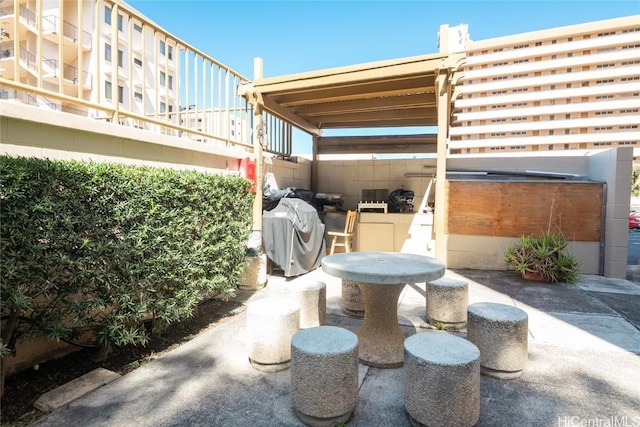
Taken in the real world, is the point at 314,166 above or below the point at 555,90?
below

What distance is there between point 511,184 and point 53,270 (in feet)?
22.8

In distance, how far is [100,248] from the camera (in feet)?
8.47

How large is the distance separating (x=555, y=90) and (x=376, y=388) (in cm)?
5603

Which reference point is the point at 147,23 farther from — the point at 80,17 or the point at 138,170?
the point at 138,170

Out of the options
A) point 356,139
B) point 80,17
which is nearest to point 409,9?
point 356,139

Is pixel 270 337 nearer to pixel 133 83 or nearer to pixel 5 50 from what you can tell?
pixel 133 83

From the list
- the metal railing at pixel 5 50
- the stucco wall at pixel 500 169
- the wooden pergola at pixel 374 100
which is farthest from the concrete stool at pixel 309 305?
the metal railing at pixel 5 50

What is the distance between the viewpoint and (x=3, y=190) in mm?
2062

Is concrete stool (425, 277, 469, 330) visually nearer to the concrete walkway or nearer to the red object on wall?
the concrete walkway

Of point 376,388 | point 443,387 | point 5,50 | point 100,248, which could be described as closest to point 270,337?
point 376,388

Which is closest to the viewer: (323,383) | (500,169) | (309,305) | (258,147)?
(323,383)

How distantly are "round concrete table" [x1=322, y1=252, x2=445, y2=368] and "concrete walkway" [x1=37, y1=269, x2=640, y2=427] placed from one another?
0.16m

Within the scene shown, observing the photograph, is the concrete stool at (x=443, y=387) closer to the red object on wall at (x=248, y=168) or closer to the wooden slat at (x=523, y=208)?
the red object on wall at (x=248, y=168)

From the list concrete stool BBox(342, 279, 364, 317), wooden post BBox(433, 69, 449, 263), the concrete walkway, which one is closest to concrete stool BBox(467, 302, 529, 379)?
the concrete walkway
